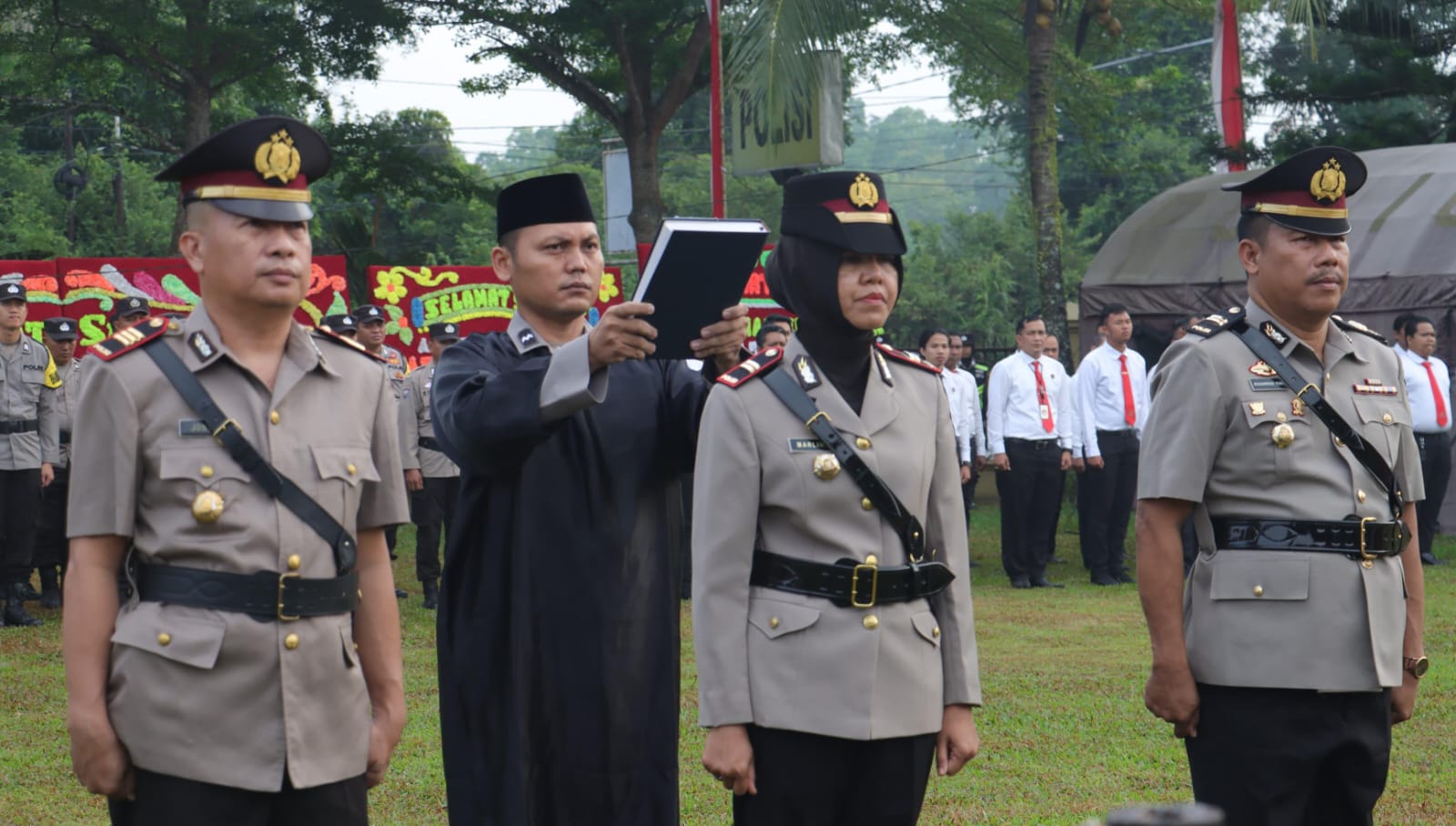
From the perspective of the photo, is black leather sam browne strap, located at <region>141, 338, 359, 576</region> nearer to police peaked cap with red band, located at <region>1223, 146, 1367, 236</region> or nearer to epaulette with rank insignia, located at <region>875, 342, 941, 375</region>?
epaulette with rank insignia, located at <region>875, 342, 941, 375</region>

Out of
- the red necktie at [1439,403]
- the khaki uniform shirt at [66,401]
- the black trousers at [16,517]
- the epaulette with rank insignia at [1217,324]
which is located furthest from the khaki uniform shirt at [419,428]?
the epaulette with rank insignia at [1217,324]

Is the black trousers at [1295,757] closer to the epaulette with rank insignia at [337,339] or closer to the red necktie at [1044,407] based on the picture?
the epaulette with rank insignia at [337,339]

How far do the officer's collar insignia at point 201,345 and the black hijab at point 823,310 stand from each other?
129cm

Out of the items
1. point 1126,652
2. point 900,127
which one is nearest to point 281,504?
point 1126,652

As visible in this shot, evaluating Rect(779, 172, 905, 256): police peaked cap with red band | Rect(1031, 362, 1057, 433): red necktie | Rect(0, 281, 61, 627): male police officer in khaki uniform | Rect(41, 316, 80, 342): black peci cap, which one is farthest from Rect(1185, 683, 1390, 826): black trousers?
Rect(41, 316, 80, 342): black peci cap

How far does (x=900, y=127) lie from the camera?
144125 millimetres

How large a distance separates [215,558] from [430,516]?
962cm

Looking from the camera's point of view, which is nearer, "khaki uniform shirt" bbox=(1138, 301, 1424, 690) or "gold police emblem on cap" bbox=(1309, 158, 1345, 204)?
"khaki uniform shirt" bbox=(1138, 301, 1424, 690)

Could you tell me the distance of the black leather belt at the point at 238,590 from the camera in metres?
3.19

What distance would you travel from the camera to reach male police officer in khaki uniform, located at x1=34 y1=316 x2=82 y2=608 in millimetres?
12016

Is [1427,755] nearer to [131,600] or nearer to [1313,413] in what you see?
[1313,413]

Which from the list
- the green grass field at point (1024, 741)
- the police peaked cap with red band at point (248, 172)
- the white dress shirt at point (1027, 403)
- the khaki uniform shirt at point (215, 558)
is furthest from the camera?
the white dress shirt at point (1027, 403)

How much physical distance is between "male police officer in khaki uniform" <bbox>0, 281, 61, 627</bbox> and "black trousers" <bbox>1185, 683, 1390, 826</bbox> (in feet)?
30.9

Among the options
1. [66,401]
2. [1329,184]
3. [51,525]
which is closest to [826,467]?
[1329,184]
